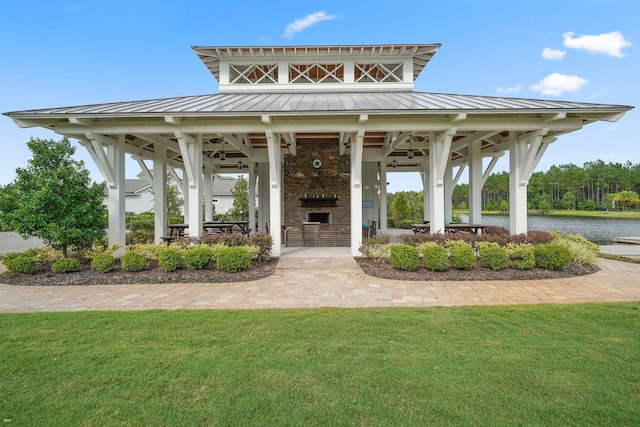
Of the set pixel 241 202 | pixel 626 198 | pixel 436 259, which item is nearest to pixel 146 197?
pixel 241 202

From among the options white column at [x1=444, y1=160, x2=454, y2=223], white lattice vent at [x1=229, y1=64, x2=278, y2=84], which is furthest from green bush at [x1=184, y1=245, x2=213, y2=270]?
white column at [x1=444, y1=160, x2=454, y2=223]

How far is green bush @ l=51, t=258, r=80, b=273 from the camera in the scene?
6.78 m

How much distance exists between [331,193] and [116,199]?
7.73 metres

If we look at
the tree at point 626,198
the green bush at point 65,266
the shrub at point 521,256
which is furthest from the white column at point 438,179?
the tree at point 626,198

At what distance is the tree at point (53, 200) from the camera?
680 cm

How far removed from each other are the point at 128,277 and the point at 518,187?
997cm

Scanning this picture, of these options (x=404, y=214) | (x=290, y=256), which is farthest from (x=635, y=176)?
(x=290, y=256)

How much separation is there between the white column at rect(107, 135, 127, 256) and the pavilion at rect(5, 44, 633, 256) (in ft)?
0.09

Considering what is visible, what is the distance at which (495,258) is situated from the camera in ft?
22.1

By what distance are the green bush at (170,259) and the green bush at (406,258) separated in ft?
15.8

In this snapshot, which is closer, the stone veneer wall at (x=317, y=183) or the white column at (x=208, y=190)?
the stone veneer wall at (x=317, y=183)

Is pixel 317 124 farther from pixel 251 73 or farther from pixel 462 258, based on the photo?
pixel 251 73

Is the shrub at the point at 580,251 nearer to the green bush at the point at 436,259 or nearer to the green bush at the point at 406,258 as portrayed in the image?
the green bush at the point at 436,259

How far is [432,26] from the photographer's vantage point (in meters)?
11.8
